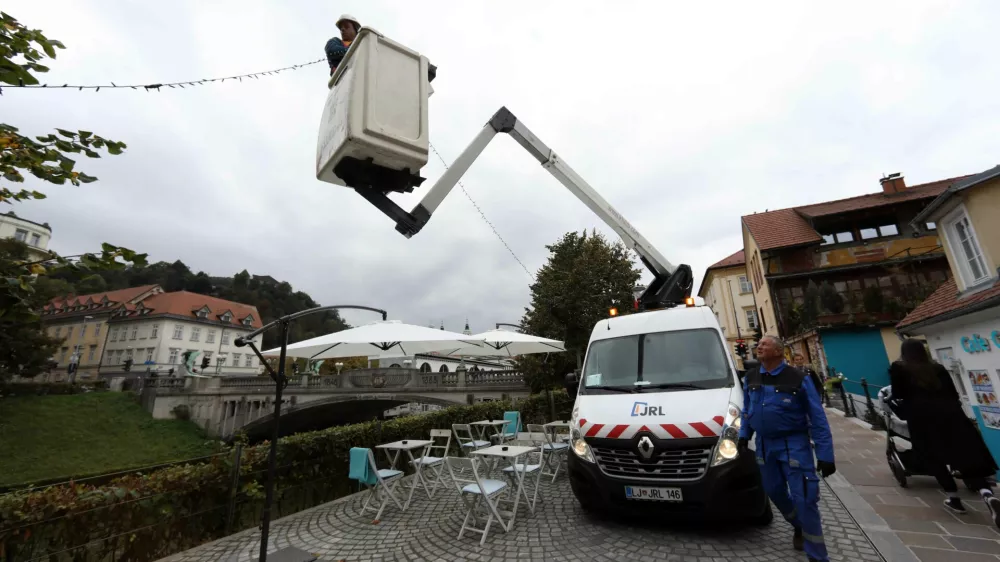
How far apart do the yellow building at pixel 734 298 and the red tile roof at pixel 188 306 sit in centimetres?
6327

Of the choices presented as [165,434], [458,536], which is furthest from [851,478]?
[165,434]

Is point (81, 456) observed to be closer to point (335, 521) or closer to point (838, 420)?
point (335, 521)

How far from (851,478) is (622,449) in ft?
14.3

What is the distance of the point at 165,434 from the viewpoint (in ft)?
104

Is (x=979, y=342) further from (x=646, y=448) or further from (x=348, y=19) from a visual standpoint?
(x=348, y=19)

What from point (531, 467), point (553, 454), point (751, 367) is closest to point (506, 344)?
point (553, 454)

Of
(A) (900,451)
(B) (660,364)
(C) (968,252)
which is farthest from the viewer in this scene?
(C) (968,252)

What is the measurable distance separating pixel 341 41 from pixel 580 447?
15.0 ft

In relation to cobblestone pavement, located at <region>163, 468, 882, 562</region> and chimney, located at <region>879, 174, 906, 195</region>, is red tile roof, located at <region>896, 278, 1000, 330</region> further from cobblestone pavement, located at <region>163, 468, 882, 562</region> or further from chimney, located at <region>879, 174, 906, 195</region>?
chimney, located at <region>879, 174, 906, 195</region>

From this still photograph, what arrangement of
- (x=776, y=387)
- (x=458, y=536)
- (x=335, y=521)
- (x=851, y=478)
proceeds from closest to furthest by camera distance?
(x=776, y=387) → (x=458, y=536) → (x=335, y=521) → (x=851, y=478)

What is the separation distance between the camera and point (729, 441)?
4.12 metres

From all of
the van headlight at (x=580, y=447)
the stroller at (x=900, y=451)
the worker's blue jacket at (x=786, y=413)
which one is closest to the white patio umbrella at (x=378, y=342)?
the van headlight at (x=580, y=447)

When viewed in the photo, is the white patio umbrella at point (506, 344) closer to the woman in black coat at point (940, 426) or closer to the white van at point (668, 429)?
the white van at point (668, 429)

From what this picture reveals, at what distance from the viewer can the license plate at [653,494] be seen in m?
4.09
